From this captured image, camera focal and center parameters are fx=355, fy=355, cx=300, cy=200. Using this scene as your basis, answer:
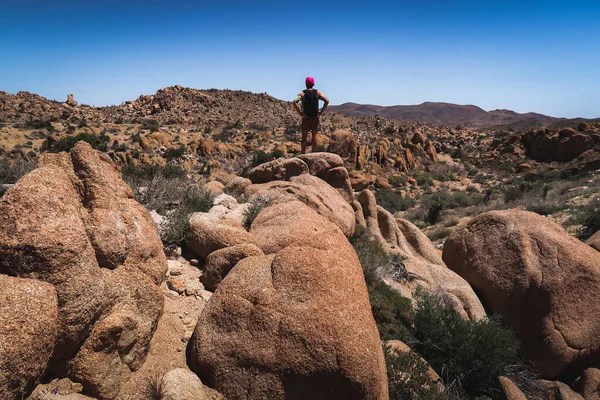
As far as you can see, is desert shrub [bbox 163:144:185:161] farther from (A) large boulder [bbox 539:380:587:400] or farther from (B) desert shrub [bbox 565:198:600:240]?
(A) large boulder [bbox 539:380:587:400]

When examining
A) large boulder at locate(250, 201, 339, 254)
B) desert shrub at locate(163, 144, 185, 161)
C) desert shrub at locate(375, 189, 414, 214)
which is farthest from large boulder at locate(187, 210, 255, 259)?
desert shrub at locate(163, 144, 185, 161)

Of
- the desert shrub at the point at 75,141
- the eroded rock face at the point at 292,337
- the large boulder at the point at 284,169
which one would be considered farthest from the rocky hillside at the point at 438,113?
the eroded rock face at the point at 292,337

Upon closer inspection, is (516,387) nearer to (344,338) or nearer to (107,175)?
(344,338)

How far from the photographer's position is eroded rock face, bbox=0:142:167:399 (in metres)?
2.74

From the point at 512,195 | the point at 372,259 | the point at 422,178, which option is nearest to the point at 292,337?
the point at 372,259

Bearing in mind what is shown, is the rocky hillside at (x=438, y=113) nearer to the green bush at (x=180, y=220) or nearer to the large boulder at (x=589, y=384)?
the green bush at (x=180, y=220)

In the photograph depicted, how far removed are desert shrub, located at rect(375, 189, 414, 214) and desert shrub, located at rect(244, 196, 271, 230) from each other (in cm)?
1283

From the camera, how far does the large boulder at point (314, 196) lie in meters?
8.29

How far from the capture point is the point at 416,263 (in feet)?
29.7

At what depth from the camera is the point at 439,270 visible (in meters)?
8.77

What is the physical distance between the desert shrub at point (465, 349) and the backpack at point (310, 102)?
6.39 m

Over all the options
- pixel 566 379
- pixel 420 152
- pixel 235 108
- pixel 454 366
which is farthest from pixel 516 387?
pixel 235 108

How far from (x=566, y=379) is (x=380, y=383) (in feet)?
21.3

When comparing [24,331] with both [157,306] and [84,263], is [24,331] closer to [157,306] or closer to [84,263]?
[84,263]
